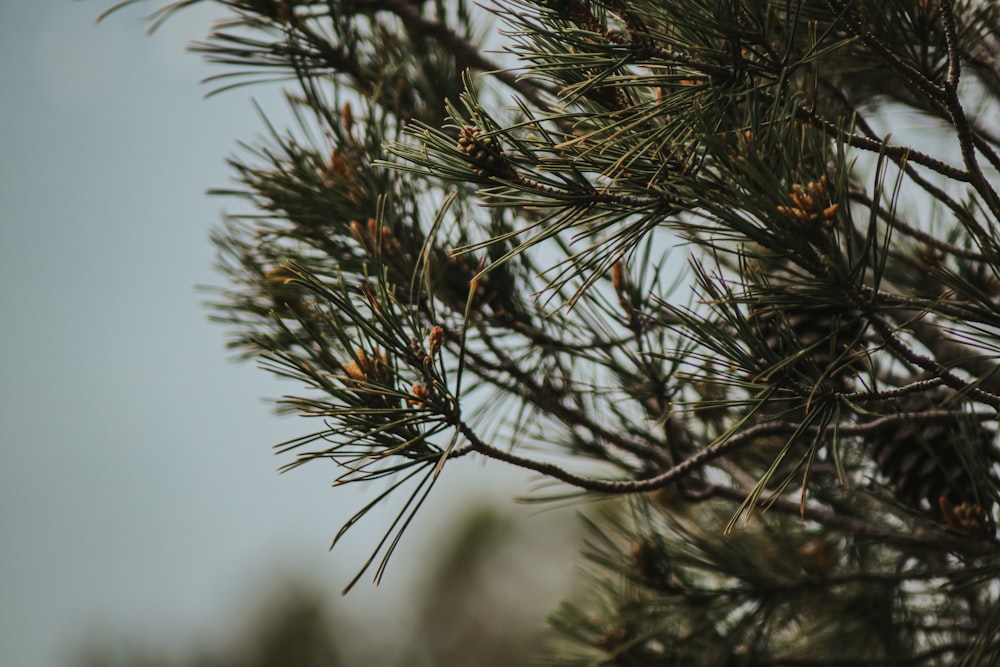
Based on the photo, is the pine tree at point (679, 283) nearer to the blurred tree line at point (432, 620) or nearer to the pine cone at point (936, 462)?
the pine cone at point (936, 462)

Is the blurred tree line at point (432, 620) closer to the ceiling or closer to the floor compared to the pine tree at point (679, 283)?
closer to the floor

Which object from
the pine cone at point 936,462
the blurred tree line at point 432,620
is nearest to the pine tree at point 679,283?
the pine cone at point 936,462

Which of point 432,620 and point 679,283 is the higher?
point 679,283

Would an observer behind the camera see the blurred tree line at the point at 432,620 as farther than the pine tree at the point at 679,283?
Yes

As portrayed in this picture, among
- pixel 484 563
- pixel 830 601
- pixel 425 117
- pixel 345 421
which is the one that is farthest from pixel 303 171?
pixel 484 563

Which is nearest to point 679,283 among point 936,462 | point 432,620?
point 936,462

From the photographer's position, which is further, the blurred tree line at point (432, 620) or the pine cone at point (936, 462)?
the blurred tree line at point (432, 620)

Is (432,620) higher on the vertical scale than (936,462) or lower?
lower

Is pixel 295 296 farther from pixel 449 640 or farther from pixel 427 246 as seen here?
pixel 449 640

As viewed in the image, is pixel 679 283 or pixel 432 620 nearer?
pixel 679 283

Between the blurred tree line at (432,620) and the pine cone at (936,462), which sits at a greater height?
the pine cone at (936,462)

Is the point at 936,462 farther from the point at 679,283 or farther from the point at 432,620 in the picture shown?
the point at 432,620

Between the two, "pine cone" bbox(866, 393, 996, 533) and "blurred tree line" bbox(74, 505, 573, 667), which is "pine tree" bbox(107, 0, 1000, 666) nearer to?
"pine cone" bbox(866, 393, 996, 533)

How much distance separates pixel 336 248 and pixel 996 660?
616 mm
